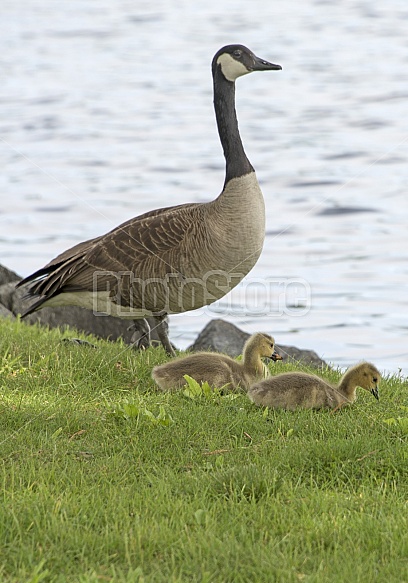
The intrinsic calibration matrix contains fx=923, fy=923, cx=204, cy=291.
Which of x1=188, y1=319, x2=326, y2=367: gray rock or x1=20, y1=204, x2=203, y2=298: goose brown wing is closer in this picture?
x1=20, y1=204, x2=203, y2=298: goose brown wing

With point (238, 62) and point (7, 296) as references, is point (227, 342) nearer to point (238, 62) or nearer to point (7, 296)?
point (7, 296)

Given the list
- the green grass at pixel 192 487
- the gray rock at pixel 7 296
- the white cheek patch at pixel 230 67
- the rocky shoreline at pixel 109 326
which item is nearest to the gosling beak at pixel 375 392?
the green grass at pixel 192 487

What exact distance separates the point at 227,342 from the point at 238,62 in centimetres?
363

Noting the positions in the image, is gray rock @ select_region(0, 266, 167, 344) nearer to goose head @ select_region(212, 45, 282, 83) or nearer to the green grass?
goose head @ select_region(212, 45, 282, 83)

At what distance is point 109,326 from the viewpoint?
41.5 ft

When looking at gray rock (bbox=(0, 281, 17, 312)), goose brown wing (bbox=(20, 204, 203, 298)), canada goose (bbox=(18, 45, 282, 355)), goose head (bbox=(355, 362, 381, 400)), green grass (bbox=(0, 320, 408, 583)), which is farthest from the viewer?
gray rock (bbox=(0, 281, 17, 312))

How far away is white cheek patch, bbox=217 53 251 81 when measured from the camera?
970cm

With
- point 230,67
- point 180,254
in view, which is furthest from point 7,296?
point 230,67

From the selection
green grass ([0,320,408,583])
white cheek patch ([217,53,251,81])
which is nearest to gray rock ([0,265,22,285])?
white cheek patch ([217,53,251,81])

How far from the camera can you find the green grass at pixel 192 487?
4.90 meters

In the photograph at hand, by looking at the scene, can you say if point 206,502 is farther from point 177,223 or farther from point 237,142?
point 237,142

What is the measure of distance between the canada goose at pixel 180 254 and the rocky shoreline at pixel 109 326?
6.71ft

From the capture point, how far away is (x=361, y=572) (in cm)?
476

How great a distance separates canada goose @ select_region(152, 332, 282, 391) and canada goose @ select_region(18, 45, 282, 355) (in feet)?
4.49
